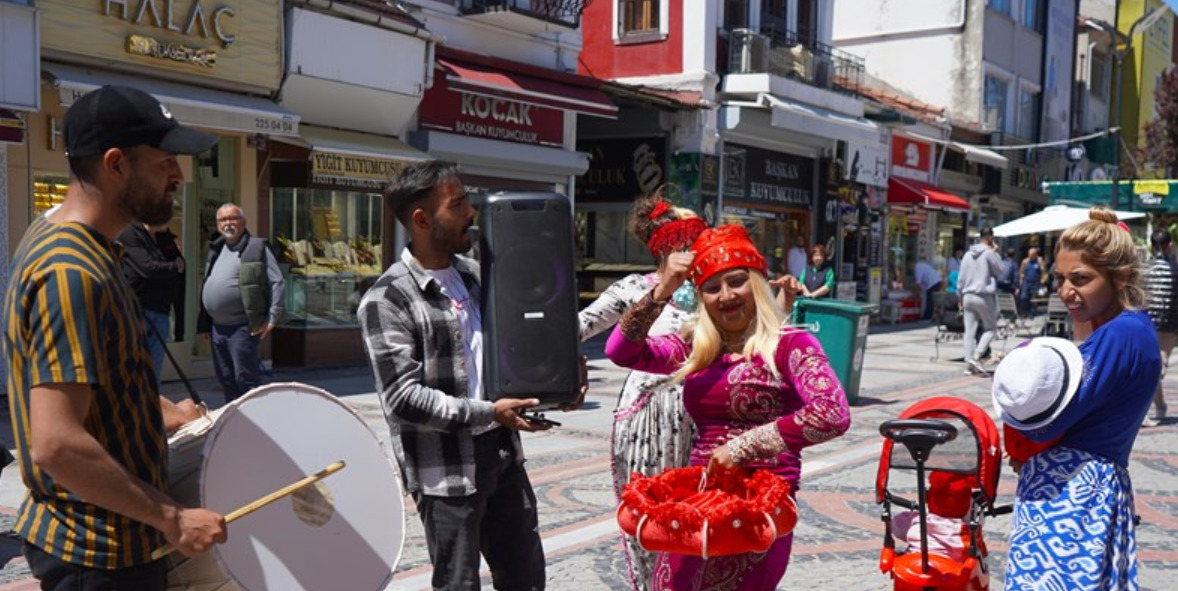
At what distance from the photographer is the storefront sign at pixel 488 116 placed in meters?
16.0

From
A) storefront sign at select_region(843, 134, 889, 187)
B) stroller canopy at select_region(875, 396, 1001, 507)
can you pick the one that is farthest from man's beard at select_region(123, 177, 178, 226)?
storefront sign at select_region(843, 134, 889, 187)

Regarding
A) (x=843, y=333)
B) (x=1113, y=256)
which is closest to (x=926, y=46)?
(x=843, y=333)

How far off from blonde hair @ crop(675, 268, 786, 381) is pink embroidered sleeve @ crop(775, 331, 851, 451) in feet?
0.13

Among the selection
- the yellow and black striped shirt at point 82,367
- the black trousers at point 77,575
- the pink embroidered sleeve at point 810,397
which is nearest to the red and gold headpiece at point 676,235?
the pink embroidered sleeve at point 810,397

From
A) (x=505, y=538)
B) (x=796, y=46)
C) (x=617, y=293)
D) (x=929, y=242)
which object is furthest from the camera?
(x=929, y=242)

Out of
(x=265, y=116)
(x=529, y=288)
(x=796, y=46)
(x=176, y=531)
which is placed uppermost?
(x=796, y=46)

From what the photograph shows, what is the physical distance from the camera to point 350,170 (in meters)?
14.3

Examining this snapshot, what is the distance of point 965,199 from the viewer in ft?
104

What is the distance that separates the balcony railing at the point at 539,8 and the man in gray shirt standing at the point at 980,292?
6.61 metres

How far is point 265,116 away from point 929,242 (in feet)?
69.3

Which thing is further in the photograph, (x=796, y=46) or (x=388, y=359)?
(x=796, y=46)

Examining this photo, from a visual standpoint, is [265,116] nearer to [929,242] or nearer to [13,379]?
[13,379]

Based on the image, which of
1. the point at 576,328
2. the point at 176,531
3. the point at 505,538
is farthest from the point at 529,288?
the point at 176,531

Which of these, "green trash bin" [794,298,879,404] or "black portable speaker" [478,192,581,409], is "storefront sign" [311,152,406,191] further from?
"black portable speaker" [478,192,581,409]
